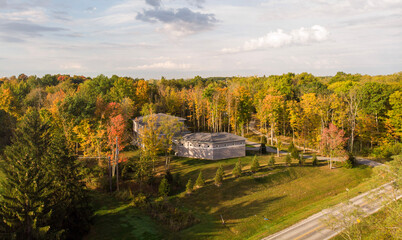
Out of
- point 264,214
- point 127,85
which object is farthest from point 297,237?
point 127,85

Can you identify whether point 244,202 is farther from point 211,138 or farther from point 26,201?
point 26,201

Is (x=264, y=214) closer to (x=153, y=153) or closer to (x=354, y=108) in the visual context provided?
(x=153, y=153)

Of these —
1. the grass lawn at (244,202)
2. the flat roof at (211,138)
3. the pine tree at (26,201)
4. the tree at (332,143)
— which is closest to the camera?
the pine tree at (26,201)

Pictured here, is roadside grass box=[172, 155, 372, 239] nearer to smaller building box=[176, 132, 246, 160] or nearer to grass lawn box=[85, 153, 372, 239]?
grass lawn box=[85, 153, 372, 239]

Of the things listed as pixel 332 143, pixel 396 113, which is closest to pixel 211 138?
pixel 332 143

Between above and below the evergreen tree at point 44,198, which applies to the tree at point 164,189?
below

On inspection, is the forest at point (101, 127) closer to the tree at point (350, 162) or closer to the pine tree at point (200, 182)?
the tree at point (350, 162)

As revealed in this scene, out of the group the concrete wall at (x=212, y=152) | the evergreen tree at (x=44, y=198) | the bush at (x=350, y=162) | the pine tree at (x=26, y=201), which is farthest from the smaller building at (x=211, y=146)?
the pine tree at (x=26, y=201)
